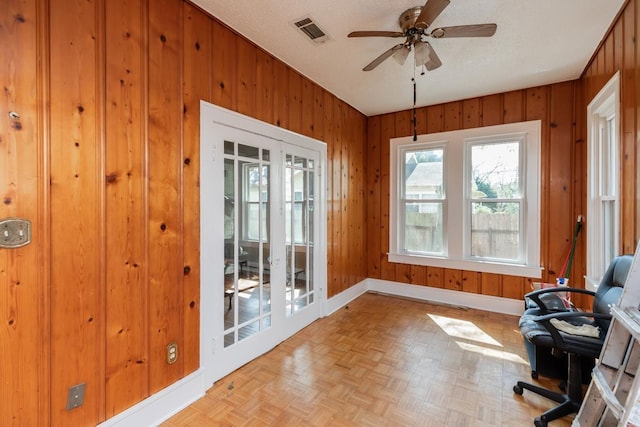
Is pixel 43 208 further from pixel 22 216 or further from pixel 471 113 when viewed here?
pixel 471 113

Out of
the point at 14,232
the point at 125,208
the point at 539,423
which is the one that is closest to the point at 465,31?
the point at 125,208

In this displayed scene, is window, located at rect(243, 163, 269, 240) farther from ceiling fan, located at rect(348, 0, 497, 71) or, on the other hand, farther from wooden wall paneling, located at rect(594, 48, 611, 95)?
wooden wall paneling, located at rect(594, 48, 611, 95)

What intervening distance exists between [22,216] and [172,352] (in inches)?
45.7

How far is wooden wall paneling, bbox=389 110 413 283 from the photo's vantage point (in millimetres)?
4285

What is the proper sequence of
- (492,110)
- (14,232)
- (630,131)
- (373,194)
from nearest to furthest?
(14,232), (630,131), (492,110), (373,194)

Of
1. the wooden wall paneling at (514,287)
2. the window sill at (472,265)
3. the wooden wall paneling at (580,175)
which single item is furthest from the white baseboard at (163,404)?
the wooden wall paneling at (580,175)

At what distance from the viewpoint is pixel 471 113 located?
3.81 meters

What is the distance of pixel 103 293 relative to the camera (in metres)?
1.59

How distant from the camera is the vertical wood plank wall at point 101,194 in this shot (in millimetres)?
1313

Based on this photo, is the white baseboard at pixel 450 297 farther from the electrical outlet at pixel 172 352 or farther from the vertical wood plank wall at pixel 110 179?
the electrical outlet at pixel 172 352

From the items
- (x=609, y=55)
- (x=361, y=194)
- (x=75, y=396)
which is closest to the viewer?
(x=75, y=396)

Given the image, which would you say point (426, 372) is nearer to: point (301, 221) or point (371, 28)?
point (301, 221)

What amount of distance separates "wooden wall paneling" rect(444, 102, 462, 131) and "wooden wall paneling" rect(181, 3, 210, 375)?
3215 millimetres

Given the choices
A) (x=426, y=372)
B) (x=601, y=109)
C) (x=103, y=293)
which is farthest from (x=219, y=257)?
(x=601, y=109)
